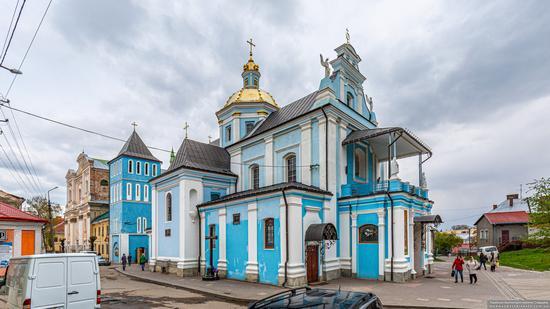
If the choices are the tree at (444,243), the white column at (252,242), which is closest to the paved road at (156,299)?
the white column at (252,242)

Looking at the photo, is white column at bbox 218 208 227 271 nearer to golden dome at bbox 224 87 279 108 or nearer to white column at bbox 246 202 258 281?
white column at bbox 246 202 258 281

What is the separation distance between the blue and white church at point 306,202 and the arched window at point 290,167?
0.06 m

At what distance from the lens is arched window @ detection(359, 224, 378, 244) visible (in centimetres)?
1705

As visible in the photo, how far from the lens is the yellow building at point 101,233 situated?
42.7 meters

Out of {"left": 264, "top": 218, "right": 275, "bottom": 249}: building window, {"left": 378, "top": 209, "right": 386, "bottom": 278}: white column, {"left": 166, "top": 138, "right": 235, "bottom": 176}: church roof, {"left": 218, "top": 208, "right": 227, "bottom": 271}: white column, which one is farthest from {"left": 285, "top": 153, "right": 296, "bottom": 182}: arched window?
{"left": 378, "top": 209, "right": 386, "bottom": 278}: white column

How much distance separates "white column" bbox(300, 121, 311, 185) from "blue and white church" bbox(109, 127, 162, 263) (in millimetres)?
25812

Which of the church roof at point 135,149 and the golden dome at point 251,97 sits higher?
the golden dome at point 251,97

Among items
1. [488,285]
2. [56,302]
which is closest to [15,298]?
[56,302]

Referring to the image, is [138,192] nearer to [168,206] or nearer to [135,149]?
[135,149]

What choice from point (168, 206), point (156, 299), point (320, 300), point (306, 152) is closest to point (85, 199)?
point (168, 206)

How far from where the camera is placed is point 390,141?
1803 centimetres

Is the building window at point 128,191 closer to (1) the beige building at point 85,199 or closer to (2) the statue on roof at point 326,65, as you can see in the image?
(1) the beige building at point 85,199

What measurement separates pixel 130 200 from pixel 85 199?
13796 millimetres

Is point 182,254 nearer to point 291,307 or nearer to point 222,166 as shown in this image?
point 222,166
